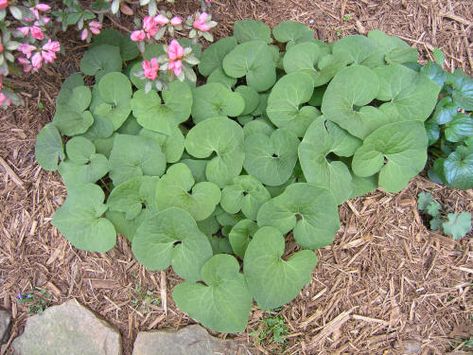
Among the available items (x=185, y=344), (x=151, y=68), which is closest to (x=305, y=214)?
(x=185, y=344)

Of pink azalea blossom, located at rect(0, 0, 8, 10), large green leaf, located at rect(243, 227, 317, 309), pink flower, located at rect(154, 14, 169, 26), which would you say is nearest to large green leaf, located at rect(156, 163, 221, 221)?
large green leaf, located at rect(243, 227, 317, 309)

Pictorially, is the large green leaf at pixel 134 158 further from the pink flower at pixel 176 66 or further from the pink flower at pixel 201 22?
the pink flower at pixel 201 22

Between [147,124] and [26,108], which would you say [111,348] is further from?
[26,108]

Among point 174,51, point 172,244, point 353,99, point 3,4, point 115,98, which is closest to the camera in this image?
point 3,4

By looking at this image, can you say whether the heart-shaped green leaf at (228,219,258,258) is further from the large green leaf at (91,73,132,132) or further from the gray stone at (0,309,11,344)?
the gray stone at (0,309,11,344)

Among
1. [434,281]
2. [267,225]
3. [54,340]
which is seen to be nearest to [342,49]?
[267,225]

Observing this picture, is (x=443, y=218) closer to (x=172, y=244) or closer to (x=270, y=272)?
(x=270, y=272)

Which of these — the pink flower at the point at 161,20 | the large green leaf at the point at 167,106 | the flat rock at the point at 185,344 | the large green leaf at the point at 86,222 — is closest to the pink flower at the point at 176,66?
the pink flower at the point at 161,20
